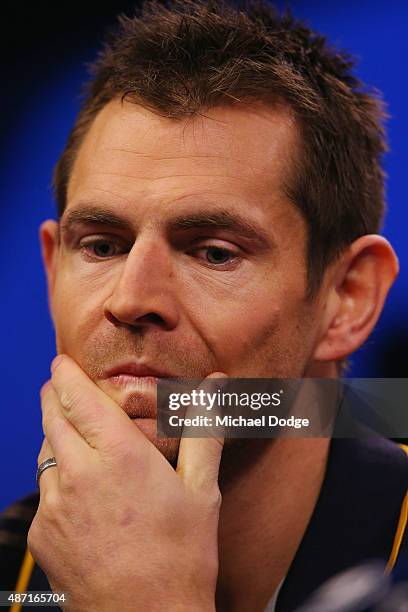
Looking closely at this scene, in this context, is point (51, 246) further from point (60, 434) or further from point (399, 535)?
point (399, 535)

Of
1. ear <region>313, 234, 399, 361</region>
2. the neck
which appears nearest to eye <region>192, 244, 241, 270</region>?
ear <region>313, 234, 399, 361</region>

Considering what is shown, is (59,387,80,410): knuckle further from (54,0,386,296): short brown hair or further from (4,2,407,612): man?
(54,0,386,296): short brown hair

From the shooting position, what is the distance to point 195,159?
149 cm

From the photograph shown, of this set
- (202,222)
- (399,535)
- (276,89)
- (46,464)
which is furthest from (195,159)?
(399,535)

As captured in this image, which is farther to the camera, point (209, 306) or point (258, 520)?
point (258, 520)

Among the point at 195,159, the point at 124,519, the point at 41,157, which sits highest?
the point at 41,157

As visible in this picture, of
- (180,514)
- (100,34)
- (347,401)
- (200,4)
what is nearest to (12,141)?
(100,34)

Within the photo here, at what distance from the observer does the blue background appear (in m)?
2.12

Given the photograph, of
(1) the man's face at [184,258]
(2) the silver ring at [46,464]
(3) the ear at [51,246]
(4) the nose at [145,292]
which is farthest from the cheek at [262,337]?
(3) the ear at [51,246]

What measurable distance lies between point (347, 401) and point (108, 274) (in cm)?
Result: 60

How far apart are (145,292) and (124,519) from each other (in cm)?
38

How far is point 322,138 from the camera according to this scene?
1666mm

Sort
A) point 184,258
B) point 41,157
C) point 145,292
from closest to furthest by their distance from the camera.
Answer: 1. point 145,292
2. point 184,258
3. point 41,157

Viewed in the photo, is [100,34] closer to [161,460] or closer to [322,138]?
[322,138]
